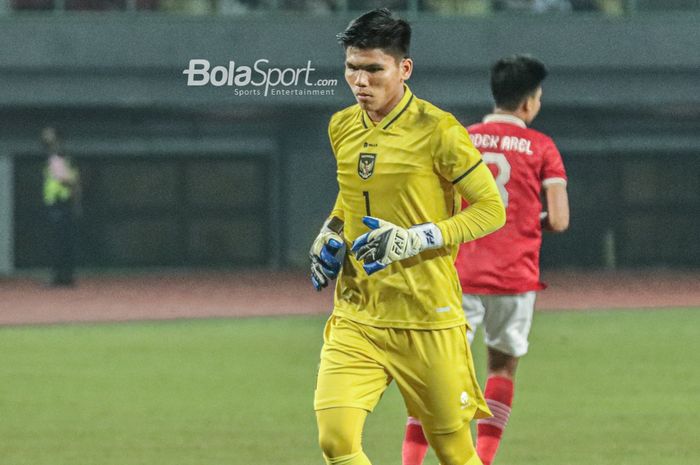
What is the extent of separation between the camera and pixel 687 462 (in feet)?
25.5

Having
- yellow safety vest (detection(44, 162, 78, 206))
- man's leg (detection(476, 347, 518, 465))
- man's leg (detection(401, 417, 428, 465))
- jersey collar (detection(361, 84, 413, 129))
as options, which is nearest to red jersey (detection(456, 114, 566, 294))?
man's leg (detection(476, 347, 518, 465))

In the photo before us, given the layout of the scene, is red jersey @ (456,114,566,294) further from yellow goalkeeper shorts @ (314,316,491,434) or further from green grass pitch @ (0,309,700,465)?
yellow goalkeeper shorts @ (314,316,491,434)

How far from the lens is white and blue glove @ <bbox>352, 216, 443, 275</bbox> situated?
5133 millimetres

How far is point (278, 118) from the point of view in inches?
1009

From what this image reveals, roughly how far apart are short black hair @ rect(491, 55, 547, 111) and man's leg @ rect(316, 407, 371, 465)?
7.72ft

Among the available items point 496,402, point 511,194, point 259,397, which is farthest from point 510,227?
point 259,397

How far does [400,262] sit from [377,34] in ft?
2.74

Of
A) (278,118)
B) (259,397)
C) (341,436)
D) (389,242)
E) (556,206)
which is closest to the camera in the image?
(389,242)

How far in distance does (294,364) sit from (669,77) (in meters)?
14.3

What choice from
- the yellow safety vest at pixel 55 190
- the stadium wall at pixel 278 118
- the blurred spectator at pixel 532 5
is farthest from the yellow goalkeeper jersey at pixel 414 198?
the blurred spectator at pixel 532 5

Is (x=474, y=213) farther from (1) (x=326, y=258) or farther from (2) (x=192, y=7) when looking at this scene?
(2) (x=192, y=7)

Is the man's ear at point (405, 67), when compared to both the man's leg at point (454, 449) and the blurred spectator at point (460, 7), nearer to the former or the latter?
the man's leg at point (454, 449)

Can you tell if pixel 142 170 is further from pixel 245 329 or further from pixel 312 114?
pixel 245 329

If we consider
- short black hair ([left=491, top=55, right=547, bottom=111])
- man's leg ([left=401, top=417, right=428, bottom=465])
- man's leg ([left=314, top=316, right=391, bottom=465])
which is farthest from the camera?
short black hair ([left=491, top=55, right=547, bottom=111])
